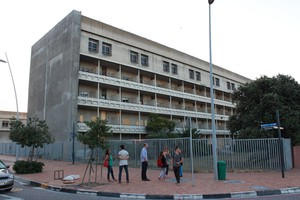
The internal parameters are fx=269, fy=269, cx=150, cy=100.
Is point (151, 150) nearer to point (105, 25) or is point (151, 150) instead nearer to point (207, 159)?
point (207, 159)

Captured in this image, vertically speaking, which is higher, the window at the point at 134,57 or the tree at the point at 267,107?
the window at the point at 134,57

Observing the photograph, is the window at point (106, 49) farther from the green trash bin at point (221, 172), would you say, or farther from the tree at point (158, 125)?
the green trash bin at point (221, 172)

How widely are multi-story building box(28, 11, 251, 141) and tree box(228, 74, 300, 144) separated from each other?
54.3 ft

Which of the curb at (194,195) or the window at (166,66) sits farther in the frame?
the window at (166,66)

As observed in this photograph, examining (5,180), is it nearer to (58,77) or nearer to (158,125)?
(58,77)

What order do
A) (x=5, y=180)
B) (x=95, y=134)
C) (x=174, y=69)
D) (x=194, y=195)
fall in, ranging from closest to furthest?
(x=194, y=195) < (x=5, y=180) < (x=95, y=134) < (x=174, y=69)

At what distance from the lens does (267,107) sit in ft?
68.7

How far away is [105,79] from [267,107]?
20.7 m

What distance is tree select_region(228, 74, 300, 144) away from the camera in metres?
20.2

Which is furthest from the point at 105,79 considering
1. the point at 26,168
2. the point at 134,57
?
the point at 26,168

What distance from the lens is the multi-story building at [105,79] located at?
33300mm

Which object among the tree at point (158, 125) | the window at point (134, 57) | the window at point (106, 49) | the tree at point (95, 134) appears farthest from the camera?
the window at point (134, 57)

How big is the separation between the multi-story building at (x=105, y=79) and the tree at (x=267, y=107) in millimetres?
16536

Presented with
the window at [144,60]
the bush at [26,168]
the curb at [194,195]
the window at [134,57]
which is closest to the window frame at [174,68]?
the window at [144,60]
